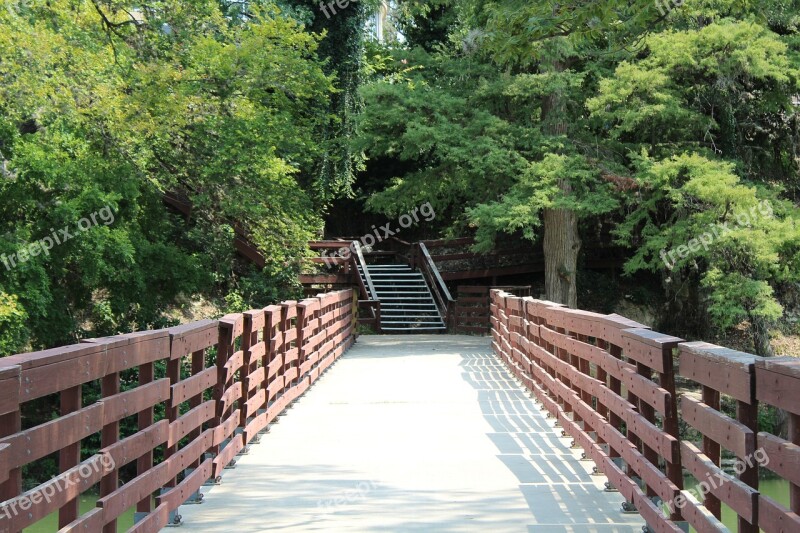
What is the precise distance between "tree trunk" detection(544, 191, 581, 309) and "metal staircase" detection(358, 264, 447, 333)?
12.5 ft

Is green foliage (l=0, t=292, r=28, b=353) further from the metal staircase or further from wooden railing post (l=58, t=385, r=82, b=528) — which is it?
wooden railing post (l=58, t=385, r=82, b=528)

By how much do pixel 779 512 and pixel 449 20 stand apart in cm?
2600

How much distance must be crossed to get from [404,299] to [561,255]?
18.8 ft

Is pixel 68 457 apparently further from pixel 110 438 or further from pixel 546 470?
pixel 546 470

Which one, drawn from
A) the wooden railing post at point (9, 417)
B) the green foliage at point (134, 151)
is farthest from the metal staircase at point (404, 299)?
the wooden railing post at point (9, 417)

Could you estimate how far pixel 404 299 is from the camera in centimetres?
2709

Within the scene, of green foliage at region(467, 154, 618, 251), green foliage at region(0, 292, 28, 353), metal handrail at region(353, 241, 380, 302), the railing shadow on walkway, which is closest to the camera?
the railing shadow on walkway

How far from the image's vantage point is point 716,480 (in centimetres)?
407

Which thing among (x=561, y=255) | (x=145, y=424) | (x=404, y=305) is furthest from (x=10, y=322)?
(x=404, y=305)

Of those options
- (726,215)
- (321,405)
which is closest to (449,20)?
(726,215)

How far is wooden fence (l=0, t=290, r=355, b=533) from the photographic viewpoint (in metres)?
3.37

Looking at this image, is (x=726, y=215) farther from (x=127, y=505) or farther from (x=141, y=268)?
(x=127, y=505)

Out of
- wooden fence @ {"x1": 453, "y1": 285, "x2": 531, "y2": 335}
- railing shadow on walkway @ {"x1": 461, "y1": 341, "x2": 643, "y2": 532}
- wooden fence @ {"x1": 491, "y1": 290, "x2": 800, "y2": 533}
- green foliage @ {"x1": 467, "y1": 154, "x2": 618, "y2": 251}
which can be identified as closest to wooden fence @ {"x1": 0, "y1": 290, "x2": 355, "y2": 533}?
railing shadow on walkway @ {"x1": 461, "y1": 341, "x2": 643, "y2": 532}

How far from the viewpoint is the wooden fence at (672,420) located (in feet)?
11.2
